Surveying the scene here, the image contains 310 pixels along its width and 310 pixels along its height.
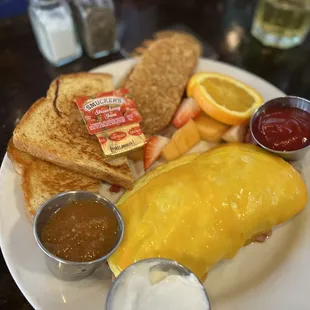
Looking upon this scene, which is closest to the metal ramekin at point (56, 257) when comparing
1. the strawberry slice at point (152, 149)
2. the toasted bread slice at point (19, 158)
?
the toasted bread slice at point (19, 158)

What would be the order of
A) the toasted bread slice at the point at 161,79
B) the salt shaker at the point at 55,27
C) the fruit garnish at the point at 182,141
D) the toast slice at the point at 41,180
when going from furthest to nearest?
1. the salt shaker at the point at 55,27
2. the toasted bread slice at the point at 161,79
3. the fruit garnish at the point at 182,141
4. the toast slice at the point at 41,180

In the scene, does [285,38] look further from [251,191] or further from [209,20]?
[251,191]

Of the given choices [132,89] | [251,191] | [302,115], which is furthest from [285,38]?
[251,191]

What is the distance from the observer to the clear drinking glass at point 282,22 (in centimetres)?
285

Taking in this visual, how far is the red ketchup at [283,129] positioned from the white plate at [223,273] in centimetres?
34

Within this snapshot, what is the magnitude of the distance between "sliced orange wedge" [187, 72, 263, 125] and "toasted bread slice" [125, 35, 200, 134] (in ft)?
0.36

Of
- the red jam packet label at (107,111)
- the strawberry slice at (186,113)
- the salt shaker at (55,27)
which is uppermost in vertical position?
the salt shaker at (55,27)

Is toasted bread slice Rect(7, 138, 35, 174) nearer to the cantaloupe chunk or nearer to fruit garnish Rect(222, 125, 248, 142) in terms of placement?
the cantaloupe chunk

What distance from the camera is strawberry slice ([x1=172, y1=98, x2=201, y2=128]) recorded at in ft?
7.61

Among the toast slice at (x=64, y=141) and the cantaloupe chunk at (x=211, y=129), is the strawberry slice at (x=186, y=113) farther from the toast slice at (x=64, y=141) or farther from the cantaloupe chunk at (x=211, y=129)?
the toast slice at (x=64, y=141)

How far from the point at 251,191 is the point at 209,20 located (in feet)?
6.09

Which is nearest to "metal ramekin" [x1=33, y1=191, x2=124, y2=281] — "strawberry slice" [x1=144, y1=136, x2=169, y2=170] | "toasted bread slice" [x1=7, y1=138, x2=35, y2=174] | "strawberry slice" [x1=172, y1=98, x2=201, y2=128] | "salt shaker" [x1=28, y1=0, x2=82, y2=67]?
"toasted bread slice" [x1=7, y1=138, x2=35, y2=174]

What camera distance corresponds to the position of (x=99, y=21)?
2.66 m

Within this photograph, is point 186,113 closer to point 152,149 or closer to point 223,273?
point 152,149
